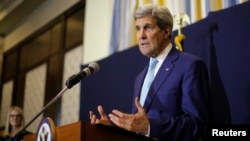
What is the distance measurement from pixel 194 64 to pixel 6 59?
19.0 ft

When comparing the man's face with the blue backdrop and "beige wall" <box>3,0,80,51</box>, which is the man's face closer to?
the blue backdrop

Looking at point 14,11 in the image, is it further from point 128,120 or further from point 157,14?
point 128,120

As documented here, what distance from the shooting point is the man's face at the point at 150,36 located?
191cm

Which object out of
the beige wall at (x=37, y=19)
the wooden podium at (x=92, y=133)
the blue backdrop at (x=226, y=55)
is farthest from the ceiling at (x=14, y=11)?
the wooden podium at (x=92, y=133)

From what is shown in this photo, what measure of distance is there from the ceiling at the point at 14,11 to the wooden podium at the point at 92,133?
477 cm

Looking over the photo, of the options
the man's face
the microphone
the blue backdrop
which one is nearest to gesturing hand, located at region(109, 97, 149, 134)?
the microphone

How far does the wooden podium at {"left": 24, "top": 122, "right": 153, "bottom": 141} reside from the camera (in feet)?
4.00

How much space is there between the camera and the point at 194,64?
1.72 m

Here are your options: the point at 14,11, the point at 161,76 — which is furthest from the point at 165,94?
the point at 14,11

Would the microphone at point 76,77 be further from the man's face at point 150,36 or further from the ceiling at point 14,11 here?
the ceiling at point 14,11

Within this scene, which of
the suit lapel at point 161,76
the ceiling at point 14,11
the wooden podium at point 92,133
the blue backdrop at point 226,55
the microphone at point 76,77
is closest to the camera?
the wooden podium at point 92,133

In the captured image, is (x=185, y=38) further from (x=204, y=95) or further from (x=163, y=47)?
(x=204, y=95)

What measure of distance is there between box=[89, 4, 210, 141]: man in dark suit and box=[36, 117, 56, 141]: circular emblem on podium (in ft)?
0.69

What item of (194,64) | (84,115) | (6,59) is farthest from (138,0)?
(6,59)
